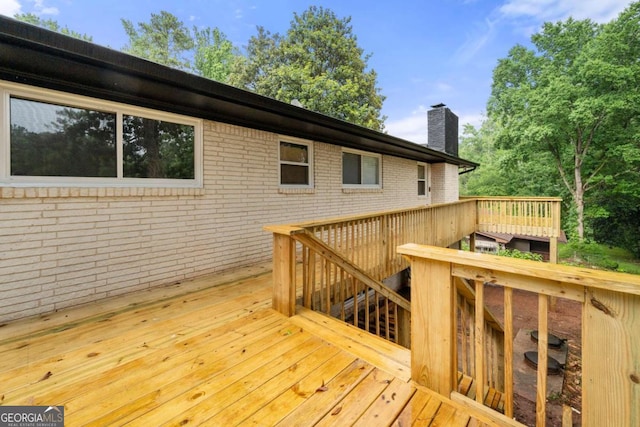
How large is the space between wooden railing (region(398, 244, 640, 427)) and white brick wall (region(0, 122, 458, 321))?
3408 millimetres

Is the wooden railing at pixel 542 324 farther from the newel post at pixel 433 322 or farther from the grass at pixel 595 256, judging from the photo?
the grass at pixel 595 256

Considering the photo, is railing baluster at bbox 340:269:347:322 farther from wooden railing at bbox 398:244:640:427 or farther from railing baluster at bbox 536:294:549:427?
railing baluster at bbox 536:294:549:427

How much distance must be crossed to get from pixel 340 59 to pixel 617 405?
983 inches

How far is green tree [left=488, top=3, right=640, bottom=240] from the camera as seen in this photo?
13.1 meters

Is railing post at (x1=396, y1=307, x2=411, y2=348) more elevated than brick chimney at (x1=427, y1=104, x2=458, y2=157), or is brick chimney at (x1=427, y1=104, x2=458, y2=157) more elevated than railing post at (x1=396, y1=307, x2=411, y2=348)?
brick chimney at (x1=427, y1=104, x2=458, y2=157)

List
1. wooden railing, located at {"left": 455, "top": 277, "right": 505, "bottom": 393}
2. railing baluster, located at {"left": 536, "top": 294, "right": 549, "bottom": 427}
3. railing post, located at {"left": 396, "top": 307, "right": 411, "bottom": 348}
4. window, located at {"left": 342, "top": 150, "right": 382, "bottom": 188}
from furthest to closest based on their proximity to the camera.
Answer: window, located at {"left": 342, "top": 150, "right": 382, "bottom": 188} < railing post, located at {"left": 396, "top": 307, "right": 411, "bottom": 348} < wooden railing, located at {"left": 455, "top": 277, "right": 505, "bottom": 393} < railing baluster, located at {"left": 536, "top": 294, "right": 549, "bottom": 427}

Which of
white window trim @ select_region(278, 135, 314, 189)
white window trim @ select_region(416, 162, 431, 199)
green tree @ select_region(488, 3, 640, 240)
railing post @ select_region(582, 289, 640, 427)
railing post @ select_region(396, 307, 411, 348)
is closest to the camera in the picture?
railing post @ select_region(582, 289, 640, 427)

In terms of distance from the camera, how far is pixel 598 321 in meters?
1.32

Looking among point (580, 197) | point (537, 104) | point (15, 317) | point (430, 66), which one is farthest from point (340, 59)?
point (15, 317)

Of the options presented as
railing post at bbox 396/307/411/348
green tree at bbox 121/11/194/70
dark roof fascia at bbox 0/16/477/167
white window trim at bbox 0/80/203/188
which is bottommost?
railing post at bbox 396/307/411/348

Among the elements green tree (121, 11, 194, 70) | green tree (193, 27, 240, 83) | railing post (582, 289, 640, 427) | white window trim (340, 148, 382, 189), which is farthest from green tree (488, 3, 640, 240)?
green tree (121, 11, 194, 70)

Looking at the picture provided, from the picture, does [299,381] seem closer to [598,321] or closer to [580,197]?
[598,321]

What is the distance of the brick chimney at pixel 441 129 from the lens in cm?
1358

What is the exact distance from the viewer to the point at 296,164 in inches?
234
